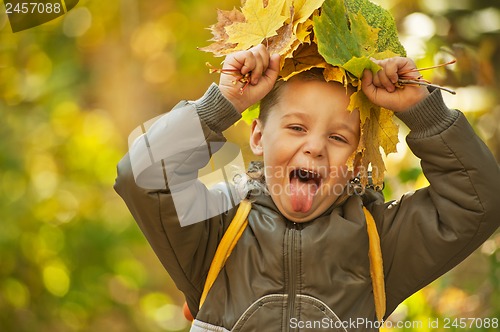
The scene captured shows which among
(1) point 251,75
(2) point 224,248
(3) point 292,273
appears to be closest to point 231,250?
(2) point 224,248

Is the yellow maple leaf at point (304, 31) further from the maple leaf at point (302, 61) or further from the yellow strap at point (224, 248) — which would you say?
the yellow strap at point (224, 248)

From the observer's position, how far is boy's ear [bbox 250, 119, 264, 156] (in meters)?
2.02

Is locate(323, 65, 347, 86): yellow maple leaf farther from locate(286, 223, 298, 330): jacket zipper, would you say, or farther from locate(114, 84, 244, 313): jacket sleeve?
locate(286, 223, 298, 330): jacket zipper

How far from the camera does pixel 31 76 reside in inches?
176

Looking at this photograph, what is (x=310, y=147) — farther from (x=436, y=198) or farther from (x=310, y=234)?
(x=436, y=198)

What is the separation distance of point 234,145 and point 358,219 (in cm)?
46

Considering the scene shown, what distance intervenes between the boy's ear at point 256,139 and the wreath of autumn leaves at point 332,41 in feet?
0.54

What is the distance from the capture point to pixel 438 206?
1903 millimetres

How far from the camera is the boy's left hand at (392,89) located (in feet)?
6.07

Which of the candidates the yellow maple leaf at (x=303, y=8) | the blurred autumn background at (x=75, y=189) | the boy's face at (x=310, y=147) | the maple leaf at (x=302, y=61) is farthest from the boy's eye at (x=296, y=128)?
the blurred autumn background at (x=75, y=189)

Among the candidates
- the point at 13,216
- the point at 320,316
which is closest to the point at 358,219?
the point at 320,316

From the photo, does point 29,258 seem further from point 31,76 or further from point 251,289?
point 251,289

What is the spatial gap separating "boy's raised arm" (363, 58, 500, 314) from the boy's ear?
0.30 metres

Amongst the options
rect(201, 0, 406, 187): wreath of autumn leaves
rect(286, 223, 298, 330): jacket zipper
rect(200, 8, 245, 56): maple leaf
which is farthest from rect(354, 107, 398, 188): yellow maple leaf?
rect(200, 8, 245, 56): maple leaf
